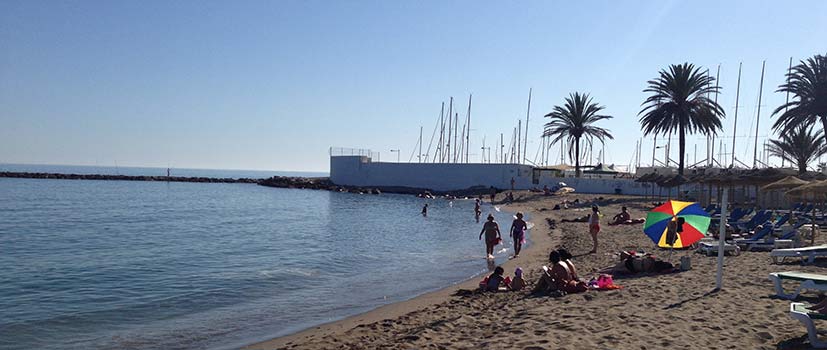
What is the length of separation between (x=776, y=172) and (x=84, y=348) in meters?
30.3

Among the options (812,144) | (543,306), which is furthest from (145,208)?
(812,144)

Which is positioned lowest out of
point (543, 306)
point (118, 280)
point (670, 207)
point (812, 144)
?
point (118, 280)

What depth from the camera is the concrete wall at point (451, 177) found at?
Answer: 58969mm

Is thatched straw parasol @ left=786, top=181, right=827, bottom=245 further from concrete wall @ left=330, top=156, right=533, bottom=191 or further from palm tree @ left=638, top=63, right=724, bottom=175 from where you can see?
concrete wall @ left=330, top=156, right=533, bottom=191

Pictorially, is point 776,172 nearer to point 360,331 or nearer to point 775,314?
point 775,314

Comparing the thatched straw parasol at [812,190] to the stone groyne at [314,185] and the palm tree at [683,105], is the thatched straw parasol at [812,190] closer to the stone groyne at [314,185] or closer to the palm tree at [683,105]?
the palm tree at [683,105]

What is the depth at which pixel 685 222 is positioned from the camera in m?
13.1

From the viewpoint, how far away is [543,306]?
10180 millimetres

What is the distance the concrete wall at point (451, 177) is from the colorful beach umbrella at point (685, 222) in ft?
134

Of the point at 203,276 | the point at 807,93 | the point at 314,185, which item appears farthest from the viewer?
the point at 314,185

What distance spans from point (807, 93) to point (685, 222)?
99.7 ft

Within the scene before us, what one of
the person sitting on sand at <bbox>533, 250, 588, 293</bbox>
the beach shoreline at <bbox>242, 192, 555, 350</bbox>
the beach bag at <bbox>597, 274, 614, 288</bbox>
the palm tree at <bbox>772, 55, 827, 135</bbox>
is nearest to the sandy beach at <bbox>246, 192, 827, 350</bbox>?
the beach shoreline at <bbox>242, 192, 555, 350</bbox>

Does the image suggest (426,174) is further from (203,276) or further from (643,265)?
(643,265)

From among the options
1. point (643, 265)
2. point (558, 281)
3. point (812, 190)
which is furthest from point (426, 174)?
point (558, 281)
